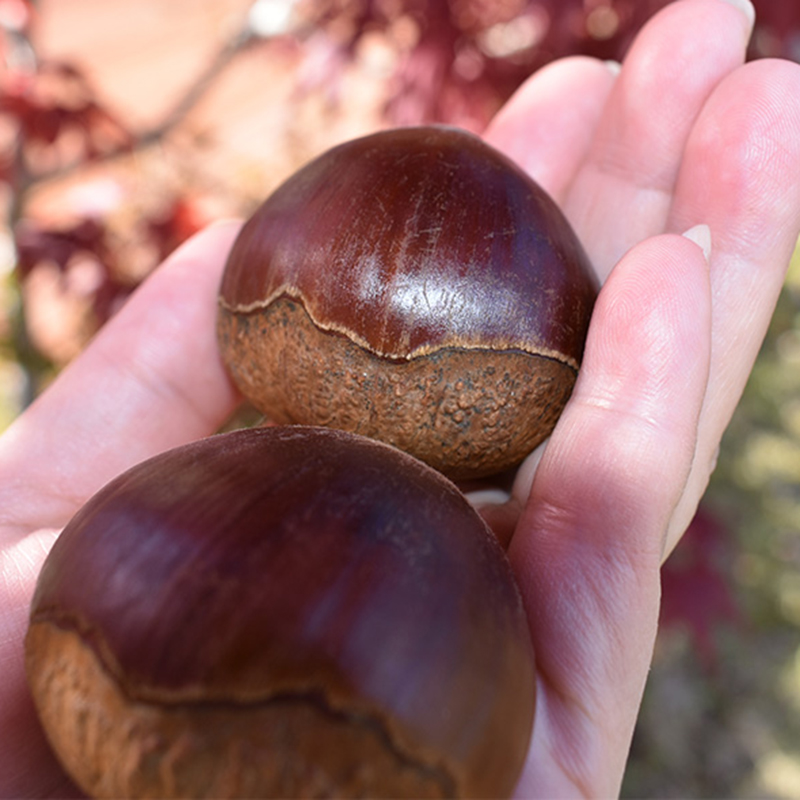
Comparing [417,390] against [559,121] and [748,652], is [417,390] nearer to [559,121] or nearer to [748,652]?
[559,121]

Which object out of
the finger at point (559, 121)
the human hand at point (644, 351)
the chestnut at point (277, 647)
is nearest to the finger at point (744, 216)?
the human hand at point (644, 351)

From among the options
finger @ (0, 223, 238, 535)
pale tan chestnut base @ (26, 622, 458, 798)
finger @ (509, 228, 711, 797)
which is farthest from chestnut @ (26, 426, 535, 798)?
finger @ (0, 223, 238, 535)

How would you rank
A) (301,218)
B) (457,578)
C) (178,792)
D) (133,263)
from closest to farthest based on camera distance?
1. (178,792)
2. (457,578)
3. (301,218)
4. (133,263)

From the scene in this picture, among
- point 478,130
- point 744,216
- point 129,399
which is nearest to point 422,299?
point 744,216

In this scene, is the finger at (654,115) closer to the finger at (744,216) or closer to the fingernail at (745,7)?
the fingernail at (745,7)

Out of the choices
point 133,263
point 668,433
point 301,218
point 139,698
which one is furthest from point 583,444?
point 133,263

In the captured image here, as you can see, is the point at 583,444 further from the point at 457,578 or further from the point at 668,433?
the point at 457,578
